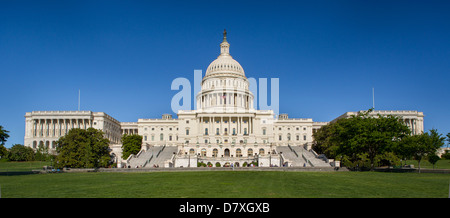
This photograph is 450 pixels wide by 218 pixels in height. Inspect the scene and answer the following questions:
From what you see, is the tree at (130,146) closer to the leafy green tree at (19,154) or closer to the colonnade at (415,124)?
the leafy green tree at (19,154)

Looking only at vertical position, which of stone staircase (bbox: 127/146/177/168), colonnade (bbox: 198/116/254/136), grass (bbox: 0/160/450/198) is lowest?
stone staircase (bbox: 127/146/177/168)

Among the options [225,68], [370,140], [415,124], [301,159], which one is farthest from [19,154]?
[415,124]

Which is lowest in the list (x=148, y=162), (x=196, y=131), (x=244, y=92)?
(x=148, y=162)

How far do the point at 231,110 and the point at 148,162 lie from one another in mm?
41761

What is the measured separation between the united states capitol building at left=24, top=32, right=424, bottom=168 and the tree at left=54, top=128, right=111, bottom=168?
16661 mm

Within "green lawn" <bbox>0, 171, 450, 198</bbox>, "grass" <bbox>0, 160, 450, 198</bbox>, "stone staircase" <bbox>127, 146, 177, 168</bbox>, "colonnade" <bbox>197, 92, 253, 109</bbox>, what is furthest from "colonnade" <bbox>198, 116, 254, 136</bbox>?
"green lawn" <bbox>0, 171, 450, 198</bbox>

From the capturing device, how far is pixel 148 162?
250 feet

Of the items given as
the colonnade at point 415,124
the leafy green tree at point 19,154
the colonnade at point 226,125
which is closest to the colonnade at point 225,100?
the colonnade at point 226,125

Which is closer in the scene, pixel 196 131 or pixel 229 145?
pixel 229 145

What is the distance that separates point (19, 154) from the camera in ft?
291

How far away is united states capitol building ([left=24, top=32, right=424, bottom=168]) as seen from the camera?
9106 centimetres

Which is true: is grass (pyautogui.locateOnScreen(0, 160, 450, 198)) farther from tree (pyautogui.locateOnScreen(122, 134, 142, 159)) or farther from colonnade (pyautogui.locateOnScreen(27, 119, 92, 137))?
colonnade (pyautogui.locateOnScreen(27, 119, 92, 137))
